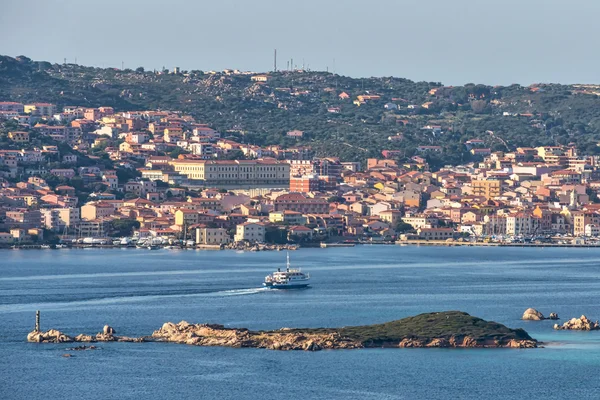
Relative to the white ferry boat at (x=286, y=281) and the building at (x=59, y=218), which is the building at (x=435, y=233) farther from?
the white ferry boat at (x=286, y=281)

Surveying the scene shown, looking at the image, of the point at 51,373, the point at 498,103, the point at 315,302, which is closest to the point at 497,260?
the point at 315,302

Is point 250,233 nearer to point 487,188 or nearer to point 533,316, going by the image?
point 487,188

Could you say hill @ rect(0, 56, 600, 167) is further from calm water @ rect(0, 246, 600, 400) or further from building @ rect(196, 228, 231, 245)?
calm water @ rect(0, 246, 600, 400)

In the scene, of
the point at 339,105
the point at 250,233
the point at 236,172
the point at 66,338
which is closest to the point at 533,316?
the point at 66,338

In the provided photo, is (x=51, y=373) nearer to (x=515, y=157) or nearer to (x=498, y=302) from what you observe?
(x=498, y=302)

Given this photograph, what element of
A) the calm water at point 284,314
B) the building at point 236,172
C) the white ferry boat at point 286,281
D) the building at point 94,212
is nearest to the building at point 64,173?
the building at point 236,172

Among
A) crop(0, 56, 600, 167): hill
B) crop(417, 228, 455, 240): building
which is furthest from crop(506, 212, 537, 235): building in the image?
crop(0, 56, 600, 167): hill
